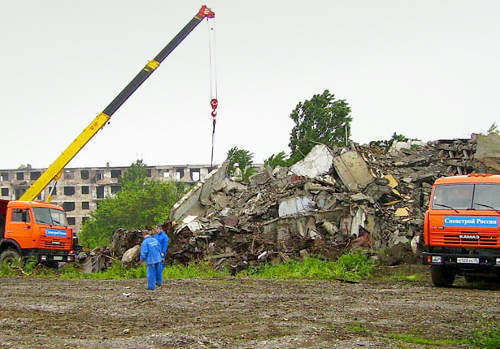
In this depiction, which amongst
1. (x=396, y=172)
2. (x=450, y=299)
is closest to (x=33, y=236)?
(x=396, y=172)

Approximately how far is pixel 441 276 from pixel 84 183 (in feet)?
245

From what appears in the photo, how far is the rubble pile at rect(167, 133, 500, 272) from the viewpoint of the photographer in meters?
20.7

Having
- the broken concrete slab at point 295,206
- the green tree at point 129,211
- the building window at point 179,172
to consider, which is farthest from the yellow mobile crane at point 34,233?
the building window at point 179,172

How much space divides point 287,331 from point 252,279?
8.90 m

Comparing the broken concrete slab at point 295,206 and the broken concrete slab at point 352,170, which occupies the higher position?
the broken concrete slab at point 352,170

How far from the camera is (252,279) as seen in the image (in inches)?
698

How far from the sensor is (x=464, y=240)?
47.4 feet

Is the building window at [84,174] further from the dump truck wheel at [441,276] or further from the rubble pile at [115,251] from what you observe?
the dump truck wheel at [441,276]

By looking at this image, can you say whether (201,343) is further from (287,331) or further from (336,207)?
(336,207)

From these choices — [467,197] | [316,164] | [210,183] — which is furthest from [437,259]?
[210,183]

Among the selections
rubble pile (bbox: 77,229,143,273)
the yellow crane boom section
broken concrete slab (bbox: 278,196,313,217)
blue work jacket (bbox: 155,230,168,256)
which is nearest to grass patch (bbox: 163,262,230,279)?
rubble pile (bbox: 77,229,143,273)

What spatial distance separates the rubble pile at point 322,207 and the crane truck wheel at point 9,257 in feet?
17.8

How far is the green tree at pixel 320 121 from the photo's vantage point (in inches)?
1676

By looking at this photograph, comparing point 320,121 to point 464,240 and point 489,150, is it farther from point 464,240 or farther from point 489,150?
point 464,240
